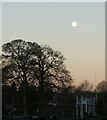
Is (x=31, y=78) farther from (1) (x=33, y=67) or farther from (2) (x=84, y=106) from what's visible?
(2) (x=84, y=106)

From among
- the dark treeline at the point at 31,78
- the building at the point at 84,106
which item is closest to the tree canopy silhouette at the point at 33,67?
the dark treeline at the point at 31,78

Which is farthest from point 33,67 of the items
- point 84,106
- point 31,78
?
point 84,106

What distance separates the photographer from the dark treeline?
62775 mm

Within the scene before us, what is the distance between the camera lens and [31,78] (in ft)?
207

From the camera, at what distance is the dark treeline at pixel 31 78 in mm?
62775

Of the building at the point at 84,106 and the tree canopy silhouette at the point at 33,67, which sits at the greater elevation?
the tree canopy silhouette at the point at 33,67

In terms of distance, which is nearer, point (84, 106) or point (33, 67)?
point (33, 67)

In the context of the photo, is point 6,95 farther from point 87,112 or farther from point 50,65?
point 87,112

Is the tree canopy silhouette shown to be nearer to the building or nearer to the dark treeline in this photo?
A: the dark treeline

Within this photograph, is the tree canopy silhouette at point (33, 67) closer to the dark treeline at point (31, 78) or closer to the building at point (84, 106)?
the dark treeline at point (31, 78)

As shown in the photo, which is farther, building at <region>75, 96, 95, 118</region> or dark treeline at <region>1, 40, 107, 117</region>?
building at <region>75, 96, 95, 118</region>

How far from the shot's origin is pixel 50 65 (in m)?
65.6

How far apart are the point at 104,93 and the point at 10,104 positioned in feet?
81.5

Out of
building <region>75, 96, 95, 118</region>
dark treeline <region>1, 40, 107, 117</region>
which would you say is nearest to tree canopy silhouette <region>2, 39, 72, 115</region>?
dark treeline <region>1, 40, 107, 117</region>
